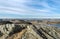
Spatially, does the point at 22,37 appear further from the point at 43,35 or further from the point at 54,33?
the point at 54,33

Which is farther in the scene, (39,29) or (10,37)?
(39,29)

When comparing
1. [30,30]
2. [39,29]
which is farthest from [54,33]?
[30,30]

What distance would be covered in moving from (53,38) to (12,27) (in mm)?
5018

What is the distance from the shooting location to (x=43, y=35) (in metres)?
20.6

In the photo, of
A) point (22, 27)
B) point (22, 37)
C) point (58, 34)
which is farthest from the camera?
point (58, 34)

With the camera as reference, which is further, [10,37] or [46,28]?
[46,28]

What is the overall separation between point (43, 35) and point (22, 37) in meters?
2.66

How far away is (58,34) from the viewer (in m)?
22.3

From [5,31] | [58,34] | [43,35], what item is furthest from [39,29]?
[5,31]

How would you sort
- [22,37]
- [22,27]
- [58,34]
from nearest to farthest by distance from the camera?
1. [22,37]
2. [22,27]
3. [58,34]

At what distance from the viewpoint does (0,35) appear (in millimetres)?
20375

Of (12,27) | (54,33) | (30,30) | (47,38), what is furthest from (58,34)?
(12,27)

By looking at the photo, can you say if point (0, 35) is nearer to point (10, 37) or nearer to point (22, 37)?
point (10, 37)

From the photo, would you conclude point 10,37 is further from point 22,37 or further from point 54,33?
point 54,33
